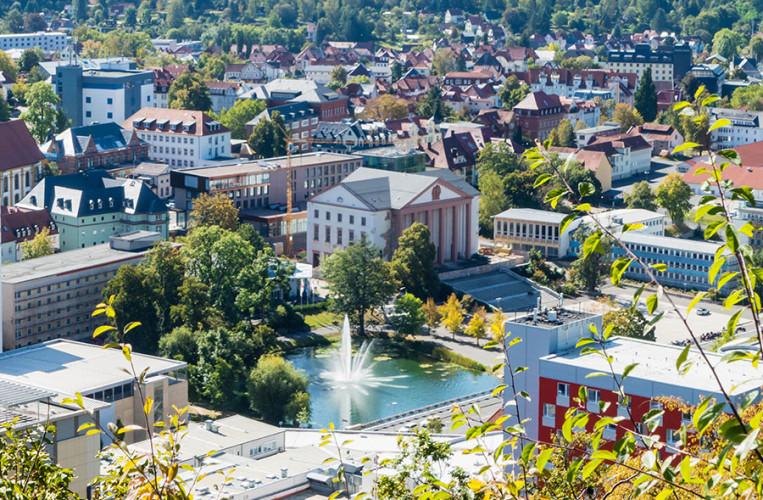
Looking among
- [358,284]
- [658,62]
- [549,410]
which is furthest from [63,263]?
[658,62]

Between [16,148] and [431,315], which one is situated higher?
[16,148]

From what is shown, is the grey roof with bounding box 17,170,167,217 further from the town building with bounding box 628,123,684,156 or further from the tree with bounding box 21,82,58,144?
the town building with bounding box 628,123,684,156

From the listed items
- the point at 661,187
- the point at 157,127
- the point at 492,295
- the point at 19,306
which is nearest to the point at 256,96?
the point at 157,127

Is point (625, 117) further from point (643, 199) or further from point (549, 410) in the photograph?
point (549, 410)

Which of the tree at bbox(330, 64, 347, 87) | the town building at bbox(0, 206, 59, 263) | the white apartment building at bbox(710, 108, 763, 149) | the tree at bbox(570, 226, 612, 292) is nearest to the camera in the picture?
the town building at bbox(0, 206, 59, 263)

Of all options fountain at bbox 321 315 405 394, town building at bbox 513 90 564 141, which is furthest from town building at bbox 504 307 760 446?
town building at bbox 513 90 564 141

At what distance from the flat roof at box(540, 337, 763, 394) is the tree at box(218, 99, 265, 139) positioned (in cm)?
3388

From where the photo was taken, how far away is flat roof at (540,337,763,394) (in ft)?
58.1

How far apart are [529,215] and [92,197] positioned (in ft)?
40.2

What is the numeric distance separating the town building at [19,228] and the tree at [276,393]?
1134cm

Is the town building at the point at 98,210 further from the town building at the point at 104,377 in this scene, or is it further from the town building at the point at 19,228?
the town building at the point at 104,377

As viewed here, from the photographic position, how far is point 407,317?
3186cm

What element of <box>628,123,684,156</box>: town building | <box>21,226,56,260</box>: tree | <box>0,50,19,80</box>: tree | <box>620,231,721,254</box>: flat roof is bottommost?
<box>620,231,721,254</box>: flat roof

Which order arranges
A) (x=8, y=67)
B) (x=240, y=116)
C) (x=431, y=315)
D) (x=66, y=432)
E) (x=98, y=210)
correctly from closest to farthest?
(x=66, y=432)
(x=431, y=315)
(x=98, y=210)
(x=240, y=116)
(x=8, y=67)
